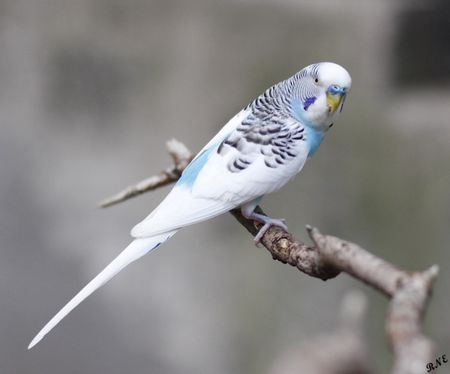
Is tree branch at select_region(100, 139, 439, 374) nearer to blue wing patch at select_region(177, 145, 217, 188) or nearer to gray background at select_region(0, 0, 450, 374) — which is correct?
blue wing patch at select_region(177, 145, 217, 188)

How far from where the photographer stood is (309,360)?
43 cm

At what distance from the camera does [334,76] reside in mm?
662

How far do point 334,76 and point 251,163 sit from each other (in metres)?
0.14

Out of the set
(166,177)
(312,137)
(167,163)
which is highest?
(312,137)

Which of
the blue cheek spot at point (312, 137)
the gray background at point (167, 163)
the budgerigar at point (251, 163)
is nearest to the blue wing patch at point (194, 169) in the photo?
the budgerigar at point (251, 163)

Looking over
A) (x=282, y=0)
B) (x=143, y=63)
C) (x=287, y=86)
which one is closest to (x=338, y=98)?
(x=287, y=86)

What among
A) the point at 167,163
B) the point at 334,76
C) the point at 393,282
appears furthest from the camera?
the point at 167,163

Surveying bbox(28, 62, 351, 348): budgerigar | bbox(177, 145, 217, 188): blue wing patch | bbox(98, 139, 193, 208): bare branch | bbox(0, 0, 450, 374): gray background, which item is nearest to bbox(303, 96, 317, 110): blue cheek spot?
bbox(28, 62, 351, 348): budgerigar

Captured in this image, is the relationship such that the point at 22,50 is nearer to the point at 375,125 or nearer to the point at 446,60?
the point at 375,125

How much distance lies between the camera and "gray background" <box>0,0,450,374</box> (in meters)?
1.67

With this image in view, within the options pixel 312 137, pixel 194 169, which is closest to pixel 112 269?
pixel 194 169

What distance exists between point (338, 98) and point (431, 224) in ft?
3.44

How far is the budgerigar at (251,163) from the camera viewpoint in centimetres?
71

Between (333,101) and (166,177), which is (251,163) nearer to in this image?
(333,101)
